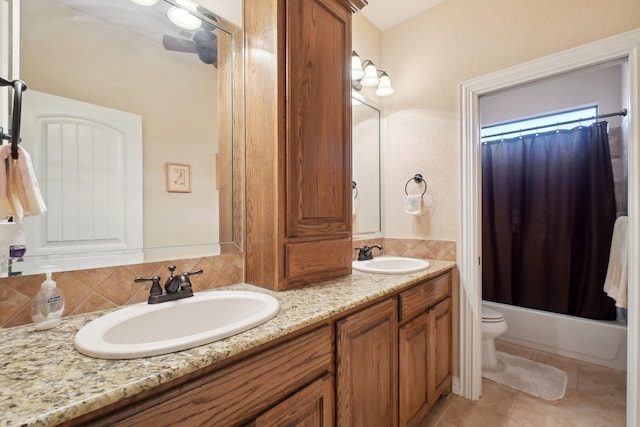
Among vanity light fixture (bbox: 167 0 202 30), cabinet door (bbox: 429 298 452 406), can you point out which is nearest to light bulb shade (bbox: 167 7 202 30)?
vanity light fixture (bbox: 167 0 202 30)

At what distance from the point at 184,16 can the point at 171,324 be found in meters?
1.23

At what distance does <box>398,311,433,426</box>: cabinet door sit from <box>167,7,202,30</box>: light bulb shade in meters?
1.64

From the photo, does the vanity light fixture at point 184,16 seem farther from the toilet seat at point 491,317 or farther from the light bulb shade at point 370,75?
the toilet seat at point 491,317

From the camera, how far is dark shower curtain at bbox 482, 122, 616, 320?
7.70 feet

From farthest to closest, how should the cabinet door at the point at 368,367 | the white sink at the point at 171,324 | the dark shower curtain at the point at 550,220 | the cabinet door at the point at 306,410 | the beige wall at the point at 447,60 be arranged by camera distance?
the dark shower curtain at the point at 550,220, the beige wall at the point at 447,60, the cabinet door at the point at 368,367, the cabinet door at the point at 306,410, the white sink at the point at 171,324

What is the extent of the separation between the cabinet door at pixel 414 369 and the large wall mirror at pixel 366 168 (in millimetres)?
778

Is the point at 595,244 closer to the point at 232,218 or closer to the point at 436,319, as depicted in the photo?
the point at 436,319

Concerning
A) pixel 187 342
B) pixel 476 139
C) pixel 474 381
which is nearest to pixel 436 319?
pixel 474 381

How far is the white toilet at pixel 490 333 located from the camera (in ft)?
6.84

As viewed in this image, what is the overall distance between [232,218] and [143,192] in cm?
38

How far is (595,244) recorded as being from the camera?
7.72 ft

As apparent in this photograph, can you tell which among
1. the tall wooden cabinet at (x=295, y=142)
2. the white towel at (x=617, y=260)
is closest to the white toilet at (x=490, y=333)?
the white towel at (x=617, y=260)

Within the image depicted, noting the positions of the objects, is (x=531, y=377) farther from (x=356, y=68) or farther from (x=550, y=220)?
(x=356, y=68)

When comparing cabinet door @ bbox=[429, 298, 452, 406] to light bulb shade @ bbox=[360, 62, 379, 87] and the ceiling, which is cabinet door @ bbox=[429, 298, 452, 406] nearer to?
light bulb shade @ bbox=[360, 62, 379, 87]
